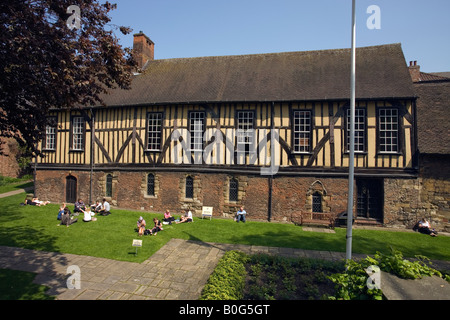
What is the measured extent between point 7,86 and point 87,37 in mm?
2409

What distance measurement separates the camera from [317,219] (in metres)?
14.7

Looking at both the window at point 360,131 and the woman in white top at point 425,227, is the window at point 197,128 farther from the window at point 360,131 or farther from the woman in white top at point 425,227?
the woman in white top at point 425,227

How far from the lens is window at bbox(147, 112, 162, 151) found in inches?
677

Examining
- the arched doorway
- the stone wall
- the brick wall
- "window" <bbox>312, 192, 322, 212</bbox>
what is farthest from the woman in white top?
the brick wall

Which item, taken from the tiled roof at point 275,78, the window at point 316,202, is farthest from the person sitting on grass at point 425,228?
the tiled roof at point 275,78

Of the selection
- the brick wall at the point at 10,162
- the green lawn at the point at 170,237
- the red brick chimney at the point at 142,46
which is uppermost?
the red brick chimney at the point at 142,46

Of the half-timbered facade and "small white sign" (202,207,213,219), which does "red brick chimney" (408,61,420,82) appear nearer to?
the half-timbered facade

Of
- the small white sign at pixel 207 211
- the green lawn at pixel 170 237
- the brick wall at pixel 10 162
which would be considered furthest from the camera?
the brick wall at pixel 10 162

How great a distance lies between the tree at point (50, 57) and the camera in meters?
5.98

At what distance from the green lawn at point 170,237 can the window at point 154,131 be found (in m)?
4.86

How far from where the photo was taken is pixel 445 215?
1391 centimetres

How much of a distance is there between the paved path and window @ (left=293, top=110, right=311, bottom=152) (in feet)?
21.5

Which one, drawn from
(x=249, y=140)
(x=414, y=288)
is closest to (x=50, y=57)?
(x=414, y=288)

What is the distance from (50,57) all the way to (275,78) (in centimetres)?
1337
